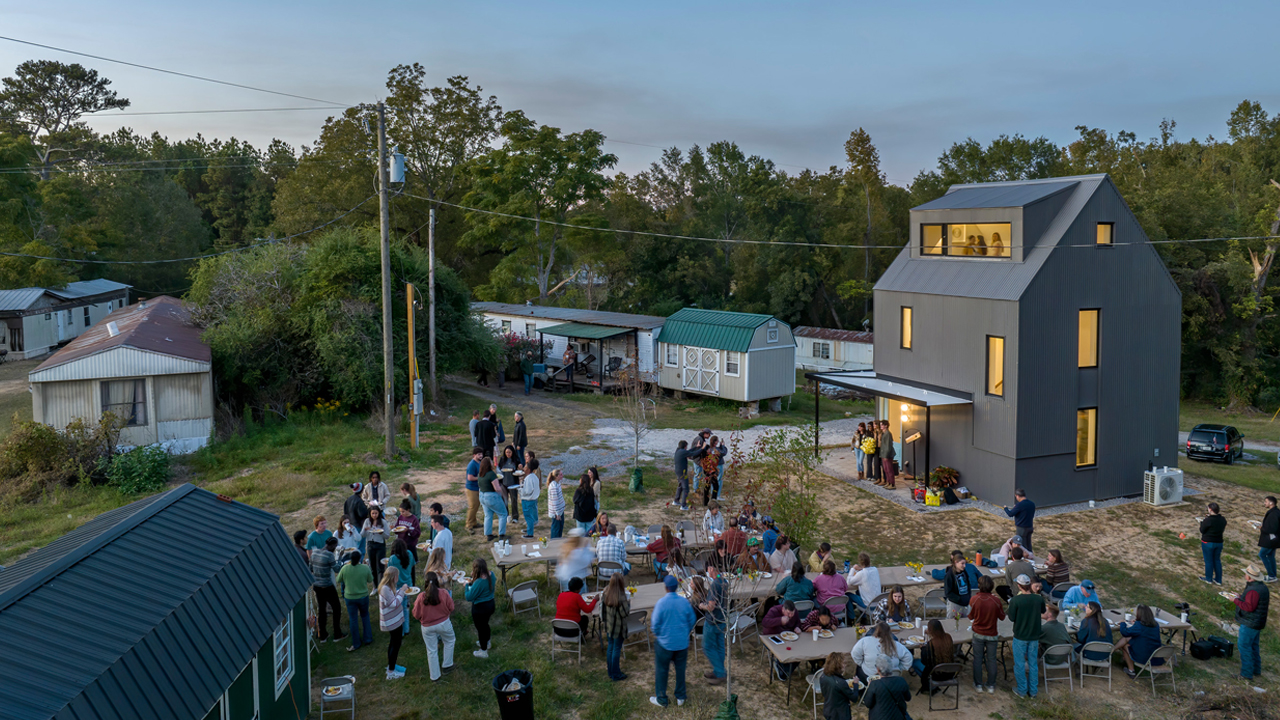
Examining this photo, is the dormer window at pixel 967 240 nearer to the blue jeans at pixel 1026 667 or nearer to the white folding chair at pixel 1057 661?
the white folding chair at pixel 1057 661

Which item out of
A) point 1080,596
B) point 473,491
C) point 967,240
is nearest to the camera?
point 1080,596

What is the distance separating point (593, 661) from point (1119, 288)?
1475 cm

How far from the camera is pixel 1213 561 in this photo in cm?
1332

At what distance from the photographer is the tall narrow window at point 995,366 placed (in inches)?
690

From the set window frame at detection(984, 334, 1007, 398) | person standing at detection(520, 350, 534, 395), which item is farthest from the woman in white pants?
person standing at detection(520, 350, 534, 395)

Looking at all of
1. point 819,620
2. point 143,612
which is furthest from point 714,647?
point 143,612

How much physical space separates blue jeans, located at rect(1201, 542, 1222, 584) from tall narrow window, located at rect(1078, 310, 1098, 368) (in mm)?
5370

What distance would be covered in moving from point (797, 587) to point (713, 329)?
2002 centimetres

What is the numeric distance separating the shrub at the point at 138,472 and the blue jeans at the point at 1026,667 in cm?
1783

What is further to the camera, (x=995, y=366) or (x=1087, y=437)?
(x=1087, y=437)

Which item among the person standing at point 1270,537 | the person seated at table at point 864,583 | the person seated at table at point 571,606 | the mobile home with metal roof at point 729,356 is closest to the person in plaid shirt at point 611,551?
the person seated at table at point 571,606

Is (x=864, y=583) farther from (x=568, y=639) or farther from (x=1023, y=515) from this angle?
(x=1023, y=515)

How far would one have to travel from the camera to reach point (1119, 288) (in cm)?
1792

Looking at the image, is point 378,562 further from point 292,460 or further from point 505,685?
point 292,460
